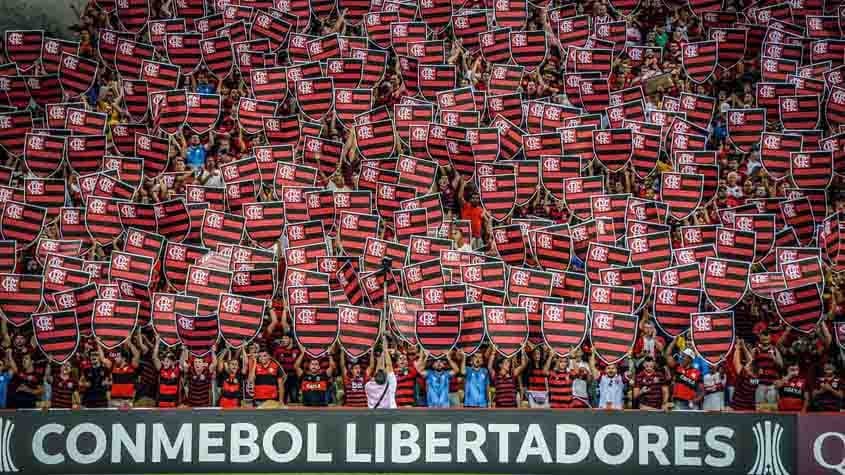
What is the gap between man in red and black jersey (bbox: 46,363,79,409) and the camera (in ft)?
71.4

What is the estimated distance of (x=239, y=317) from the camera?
71.9 ft

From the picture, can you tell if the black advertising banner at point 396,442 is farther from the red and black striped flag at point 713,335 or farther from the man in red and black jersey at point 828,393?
the red and black striped flag at point 713,335

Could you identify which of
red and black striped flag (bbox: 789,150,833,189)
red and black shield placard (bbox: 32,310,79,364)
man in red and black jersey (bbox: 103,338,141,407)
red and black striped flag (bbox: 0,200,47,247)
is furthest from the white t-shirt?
red and black striped flag (bbox: 789,150,833,189)

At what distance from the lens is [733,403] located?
853 inches

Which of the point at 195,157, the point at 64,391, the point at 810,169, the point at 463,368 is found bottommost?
the point at 64,391

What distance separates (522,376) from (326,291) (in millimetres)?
3656

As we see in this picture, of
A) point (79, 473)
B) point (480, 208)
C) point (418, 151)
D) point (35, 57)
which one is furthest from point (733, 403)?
point (35, 57)

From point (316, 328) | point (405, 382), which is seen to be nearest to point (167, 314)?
point (316, 328)

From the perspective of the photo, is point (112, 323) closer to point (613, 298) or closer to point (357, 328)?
point (357, 328)

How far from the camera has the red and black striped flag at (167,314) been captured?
21.9 meters

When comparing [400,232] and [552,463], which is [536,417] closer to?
[552,463]

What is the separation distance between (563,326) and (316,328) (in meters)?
4.17

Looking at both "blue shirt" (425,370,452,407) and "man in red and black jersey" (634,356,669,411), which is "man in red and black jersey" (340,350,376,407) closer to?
"blue shirt" (425,370,452,407)

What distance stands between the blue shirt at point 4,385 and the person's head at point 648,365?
10.7 metres
